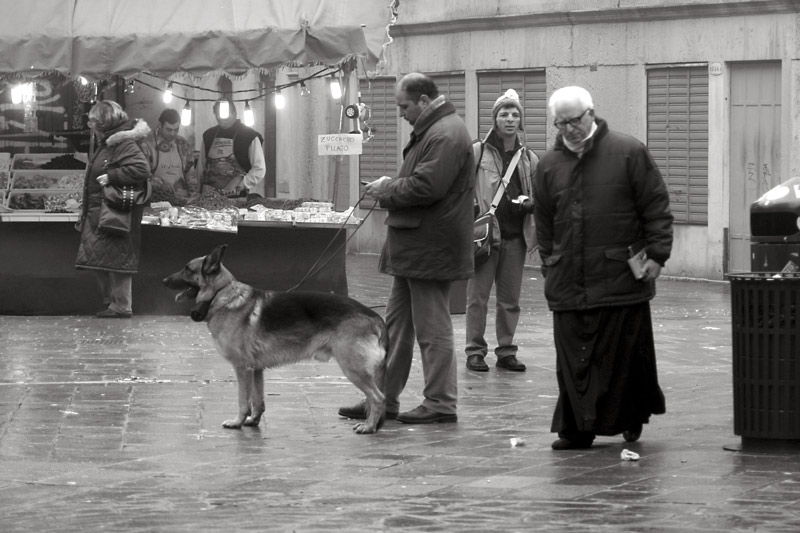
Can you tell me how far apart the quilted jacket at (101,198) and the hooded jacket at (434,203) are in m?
6.20

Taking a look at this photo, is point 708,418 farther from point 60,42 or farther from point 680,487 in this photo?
point 60,42

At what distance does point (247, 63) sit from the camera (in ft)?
50.4

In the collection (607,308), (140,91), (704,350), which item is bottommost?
(704,350)

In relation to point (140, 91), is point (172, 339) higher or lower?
lower

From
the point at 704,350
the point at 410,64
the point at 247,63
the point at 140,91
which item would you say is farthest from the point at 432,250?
the point at 410,64

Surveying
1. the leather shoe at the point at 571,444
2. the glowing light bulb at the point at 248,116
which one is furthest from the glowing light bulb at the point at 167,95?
the leather shoe at the point at 571,444

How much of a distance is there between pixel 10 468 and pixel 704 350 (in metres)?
6.75

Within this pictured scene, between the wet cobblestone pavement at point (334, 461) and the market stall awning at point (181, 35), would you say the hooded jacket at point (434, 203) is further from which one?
the market stall awning at point (181, 35)

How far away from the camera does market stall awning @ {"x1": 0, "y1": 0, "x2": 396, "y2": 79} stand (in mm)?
15305

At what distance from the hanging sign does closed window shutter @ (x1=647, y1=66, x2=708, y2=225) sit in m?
6.39

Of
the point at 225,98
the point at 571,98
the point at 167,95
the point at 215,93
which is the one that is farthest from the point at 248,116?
the point at 571,98

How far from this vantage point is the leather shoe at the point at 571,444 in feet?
28.5

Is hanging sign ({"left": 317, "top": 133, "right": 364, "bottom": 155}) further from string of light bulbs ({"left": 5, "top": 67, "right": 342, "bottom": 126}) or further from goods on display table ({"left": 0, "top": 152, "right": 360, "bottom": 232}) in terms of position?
goods on display table ({"left": 0, "top": 152, "right": 360, "bottom": 232})

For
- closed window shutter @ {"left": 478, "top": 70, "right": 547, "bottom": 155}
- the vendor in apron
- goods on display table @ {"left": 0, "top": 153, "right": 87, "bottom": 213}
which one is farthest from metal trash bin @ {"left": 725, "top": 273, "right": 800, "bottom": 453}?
closed window shutter @ {"left": 478, "top": 70, "right": 547, "bottom": 155}
